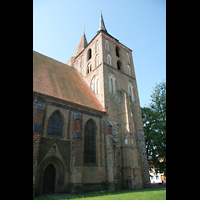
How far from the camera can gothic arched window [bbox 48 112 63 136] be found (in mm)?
12311

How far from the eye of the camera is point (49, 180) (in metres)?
11.1

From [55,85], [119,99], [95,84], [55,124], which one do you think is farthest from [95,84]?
[55,124]

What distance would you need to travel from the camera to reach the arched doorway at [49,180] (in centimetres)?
1074

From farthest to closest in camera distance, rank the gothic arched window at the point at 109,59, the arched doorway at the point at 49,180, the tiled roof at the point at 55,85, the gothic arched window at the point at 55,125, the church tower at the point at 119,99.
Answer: the gothic arched window at the point at 109,59 < the church tower at the point at 119,99 < the tiled roof at the point at 55,85 < the gothic arched window at the point at 55,125 < the arched doorway at the point at 49,180

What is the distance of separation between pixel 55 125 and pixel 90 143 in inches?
147

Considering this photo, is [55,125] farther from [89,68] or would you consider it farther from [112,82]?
[89,68]

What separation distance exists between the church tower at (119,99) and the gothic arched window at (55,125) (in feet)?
17.7

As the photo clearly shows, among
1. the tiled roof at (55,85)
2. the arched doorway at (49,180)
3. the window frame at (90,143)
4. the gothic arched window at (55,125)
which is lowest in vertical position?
the arched doorway at (49,180)

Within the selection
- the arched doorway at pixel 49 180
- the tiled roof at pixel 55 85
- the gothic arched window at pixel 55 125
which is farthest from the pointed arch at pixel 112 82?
the arched doorway at pixel 49 180

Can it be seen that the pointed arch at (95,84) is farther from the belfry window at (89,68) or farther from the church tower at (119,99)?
the belfry window at (89,68)

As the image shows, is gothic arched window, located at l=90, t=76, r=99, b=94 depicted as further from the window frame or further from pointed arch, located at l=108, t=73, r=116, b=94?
the window frame

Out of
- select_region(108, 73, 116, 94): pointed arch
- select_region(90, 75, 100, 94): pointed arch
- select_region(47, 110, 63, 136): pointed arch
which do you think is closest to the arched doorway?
select_region(47, 110, 63, 136): pointed arch
